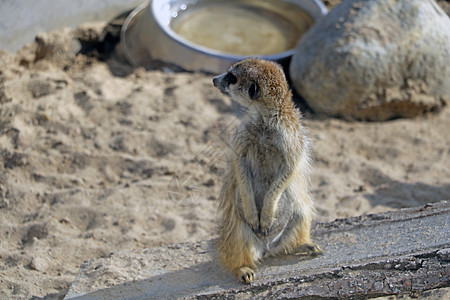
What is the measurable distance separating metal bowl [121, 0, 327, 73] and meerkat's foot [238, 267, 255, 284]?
2319 mm

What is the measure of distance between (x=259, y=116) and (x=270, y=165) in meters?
0.27

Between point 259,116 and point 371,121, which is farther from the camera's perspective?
point 371,121

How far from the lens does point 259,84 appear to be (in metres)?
2.56

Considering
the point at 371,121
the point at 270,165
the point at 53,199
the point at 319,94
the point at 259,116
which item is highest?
the point at 259,116

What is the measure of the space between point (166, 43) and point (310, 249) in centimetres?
299

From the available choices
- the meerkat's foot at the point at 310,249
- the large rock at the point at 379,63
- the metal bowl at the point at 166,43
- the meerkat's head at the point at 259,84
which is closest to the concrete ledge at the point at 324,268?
the meerkat's foot at the point at 310,249

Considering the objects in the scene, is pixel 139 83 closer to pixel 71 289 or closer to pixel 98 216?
pixel 98 216

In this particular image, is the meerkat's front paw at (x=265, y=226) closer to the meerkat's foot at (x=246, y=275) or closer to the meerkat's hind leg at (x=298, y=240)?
the meerkat's hind leg at (x=298, y=240)

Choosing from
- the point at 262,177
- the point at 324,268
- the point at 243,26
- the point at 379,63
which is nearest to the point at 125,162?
the point at 262,177

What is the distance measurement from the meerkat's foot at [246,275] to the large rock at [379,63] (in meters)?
2.45

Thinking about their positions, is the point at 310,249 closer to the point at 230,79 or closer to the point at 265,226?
the point at 265,226

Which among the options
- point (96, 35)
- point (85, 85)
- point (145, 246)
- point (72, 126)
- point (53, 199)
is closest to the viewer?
point (145, 246)

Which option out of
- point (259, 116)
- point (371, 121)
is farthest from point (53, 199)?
point (371, 121)

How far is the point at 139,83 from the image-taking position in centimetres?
494
